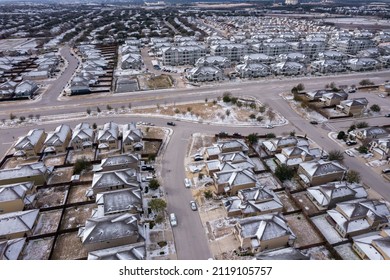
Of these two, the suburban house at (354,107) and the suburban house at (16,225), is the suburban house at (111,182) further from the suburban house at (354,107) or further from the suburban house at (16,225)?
the suburban house at (354,107)

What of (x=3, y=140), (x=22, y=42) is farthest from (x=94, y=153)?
(x=22, y=42)


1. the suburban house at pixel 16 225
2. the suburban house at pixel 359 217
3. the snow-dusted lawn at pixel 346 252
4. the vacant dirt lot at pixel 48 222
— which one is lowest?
the vacant dirt lot at pixel 48 222

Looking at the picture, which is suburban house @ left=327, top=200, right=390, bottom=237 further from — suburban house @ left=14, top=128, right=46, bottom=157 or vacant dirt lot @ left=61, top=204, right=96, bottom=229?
suburban house @ left=14, top=128, right=46, bottom=157

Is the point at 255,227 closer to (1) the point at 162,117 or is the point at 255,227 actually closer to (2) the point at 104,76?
(1) the point at 162,117

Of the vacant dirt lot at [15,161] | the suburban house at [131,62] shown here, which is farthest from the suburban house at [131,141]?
the suburban house at [131,62]

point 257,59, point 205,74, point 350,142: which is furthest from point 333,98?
point 257,59

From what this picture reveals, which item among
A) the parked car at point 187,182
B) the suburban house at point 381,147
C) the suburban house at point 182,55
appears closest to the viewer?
the parked car at point 187,182
